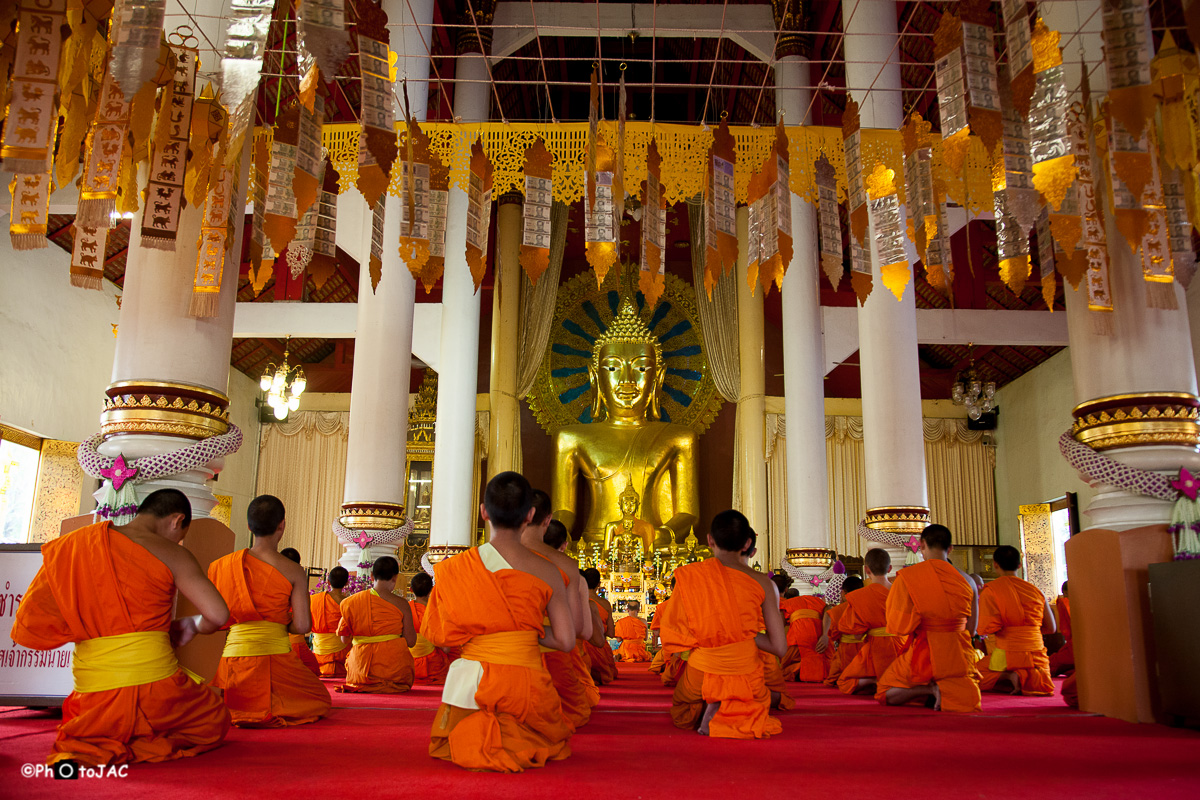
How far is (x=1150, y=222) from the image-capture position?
402 centimetres

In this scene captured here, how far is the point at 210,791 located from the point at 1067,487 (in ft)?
38.8

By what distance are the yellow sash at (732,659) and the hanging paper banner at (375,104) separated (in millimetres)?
2342

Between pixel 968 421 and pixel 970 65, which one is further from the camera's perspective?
pixel 968 421

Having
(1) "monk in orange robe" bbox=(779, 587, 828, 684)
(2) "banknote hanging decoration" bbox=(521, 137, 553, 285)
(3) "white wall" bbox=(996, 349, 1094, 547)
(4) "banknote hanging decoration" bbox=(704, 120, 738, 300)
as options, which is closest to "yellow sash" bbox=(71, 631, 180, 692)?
(2) "banknote hanging decoration" bbox=(521, 137, 553, 285)

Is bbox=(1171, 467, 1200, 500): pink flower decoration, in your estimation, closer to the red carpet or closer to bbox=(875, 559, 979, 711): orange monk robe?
the red carpet

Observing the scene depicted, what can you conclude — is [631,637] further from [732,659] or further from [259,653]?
[259,653]

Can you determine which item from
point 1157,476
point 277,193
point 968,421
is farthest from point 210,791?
point 968,421

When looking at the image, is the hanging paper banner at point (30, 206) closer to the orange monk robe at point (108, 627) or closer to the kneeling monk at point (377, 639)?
the orange monk robe at point (108, 627)

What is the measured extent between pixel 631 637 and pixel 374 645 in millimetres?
4959

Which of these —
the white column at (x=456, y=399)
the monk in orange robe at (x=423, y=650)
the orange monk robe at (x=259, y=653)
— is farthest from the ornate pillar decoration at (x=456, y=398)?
the orange monk robe at (x=259, y=653)

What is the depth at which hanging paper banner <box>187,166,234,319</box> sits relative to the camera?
12.1ft

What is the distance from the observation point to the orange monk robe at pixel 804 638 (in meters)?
6.84

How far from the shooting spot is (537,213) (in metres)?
5.29

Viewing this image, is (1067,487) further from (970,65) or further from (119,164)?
(119,164)
